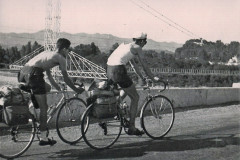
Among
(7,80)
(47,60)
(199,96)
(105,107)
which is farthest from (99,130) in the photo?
(7,80)

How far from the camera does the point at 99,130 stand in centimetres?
622

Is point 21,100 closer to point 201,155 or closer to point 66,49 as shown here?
point 66,49

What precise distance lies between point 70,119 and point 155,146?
4.67 feet

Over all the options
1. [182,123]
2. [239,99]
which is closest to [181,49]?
[239,99]

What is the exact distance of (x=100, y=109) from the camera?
5461 mm

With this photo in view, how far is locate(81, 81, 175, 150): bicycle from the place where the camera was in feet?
18.4

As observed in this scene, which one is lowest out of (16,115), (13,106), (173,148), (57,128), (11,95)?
(173,148)

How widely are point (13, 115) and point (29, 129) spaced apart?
1.25 ft

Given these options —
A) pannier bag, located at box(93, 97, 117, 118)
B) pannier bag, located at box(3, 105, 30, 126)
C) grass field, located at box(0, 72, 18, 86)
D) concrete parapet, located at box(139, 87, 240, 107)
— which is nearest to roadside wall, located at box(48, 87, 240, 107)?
concrete parapet, located at box(139, 87, 240, 107)

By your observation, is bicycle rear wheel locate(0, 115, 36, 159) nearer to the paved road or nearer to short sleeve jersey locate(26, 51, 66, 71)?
the paved road

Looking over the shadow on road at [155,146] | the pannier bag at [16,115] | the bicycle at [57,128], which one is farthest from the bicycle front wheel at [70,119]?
the pannier bag at [16,115]

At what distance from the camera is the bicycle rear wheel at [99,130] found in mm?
5410

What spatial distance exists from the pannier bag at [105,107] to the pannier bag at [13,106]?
3.24ft

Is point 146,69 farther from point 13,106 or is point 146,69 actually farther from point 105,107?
point 13,106
